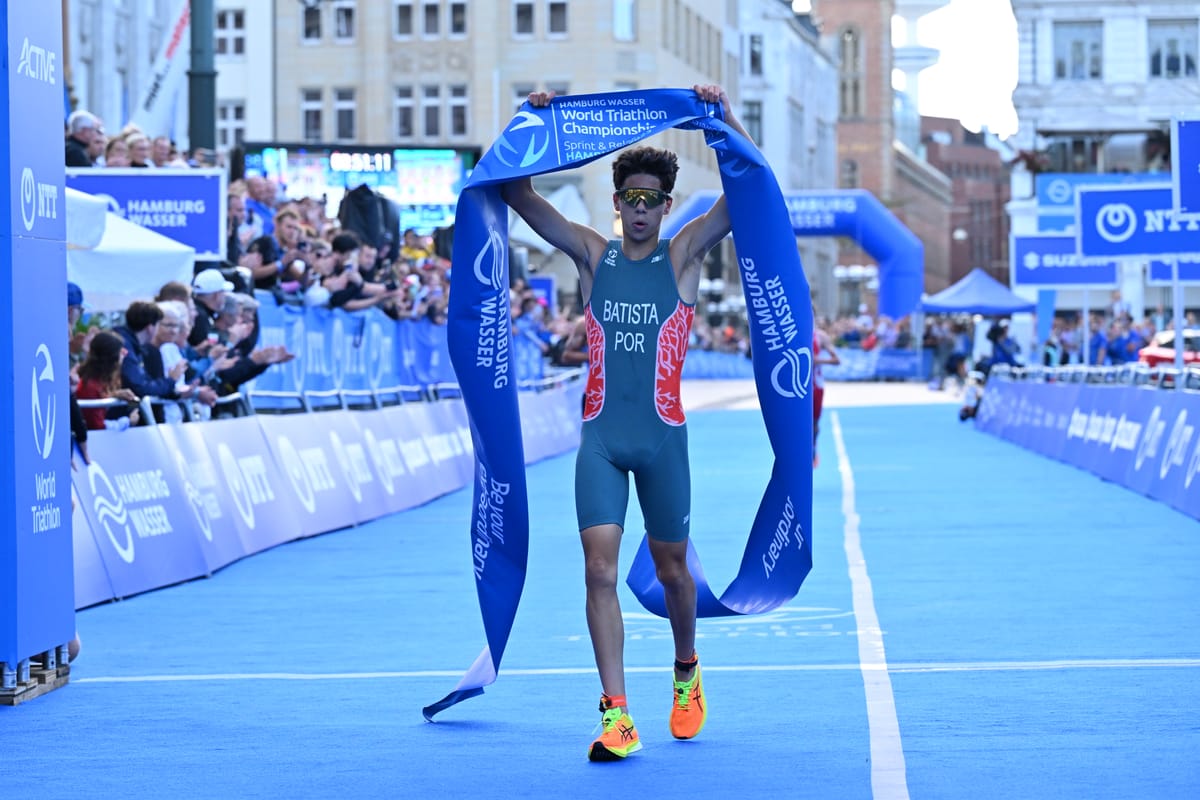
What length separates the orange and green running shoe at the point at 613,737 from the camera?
7574 millimetres

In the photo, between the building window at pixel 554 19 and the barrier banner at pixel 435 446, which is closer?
the barrier banner at pixel 435 446

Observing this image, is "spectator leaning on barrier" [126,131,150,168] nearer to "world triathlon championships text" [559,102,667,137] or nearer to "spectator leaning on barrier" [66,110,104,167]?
"spectator leaning on barrier" [66,110,104,167]

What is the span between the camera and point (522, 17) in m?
85.4

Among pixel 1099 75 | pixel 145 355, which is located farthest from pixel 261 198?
pixel 1099 75

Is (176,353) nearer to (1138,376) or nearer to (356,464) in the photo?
(356,464)

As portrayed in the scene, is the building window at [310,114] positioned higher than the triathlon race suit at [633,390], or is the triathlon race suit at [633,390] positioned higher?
the building window at [310,114]

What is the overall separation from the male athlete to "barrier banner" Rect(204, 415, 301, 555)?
26.2 feet

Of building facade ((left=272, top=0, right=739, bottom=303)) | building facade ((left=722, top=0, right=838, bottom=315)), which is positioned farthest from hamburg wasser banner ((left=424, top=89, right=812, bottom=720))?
building facade ((left=722, top=0, right=838, bottom=315))

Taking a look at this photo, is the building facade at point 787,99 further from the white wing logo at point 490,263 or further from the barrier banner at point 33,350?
the white wing logo at point 490,263

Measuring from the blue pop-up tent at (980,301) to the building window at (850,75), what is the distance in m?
81.4

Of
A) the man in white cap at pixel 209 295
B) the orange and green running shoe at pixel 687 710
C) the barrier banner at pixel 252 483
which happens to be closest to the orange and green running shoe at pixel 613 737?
the orange and green running shoe at pixel 687 710

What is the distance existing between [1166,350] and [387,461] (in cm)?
2969

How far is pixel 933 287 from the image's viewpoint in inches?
5881

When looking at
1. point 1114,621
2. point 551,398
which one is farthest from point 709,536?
point 551,398
